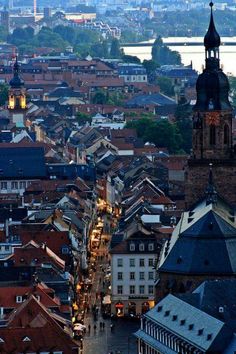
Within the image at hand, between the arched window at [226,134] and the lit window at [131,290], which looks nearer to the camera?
the lit window at [131,290]

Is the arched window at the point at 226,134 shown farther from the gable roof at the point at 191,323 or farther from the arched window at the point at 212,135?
the gable roof at the point at 191,323

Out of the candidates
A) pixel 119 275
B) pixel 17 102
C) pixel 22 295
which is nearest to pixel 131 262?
pixel 119 275

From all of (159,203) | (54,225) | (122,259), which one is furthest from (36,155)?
(122,259)

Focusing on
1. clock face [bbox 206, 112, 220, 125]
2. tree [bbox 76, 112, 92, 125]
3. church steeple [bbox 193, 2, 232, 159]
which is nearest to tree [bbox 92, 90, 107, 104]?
tree [bbox 76, 112, 92, 125]

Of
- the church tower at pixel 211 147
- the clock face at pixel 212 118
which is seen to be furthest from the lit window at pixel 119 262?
the clock face at pixel 212 118

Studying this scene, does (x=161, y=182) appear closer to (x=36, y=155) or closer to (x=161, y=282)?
(x=36, y=155)

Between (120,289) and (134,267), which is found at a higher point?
(134,267)

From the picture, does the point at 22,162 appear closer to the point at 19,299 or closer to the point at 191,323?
the point at 19,299
